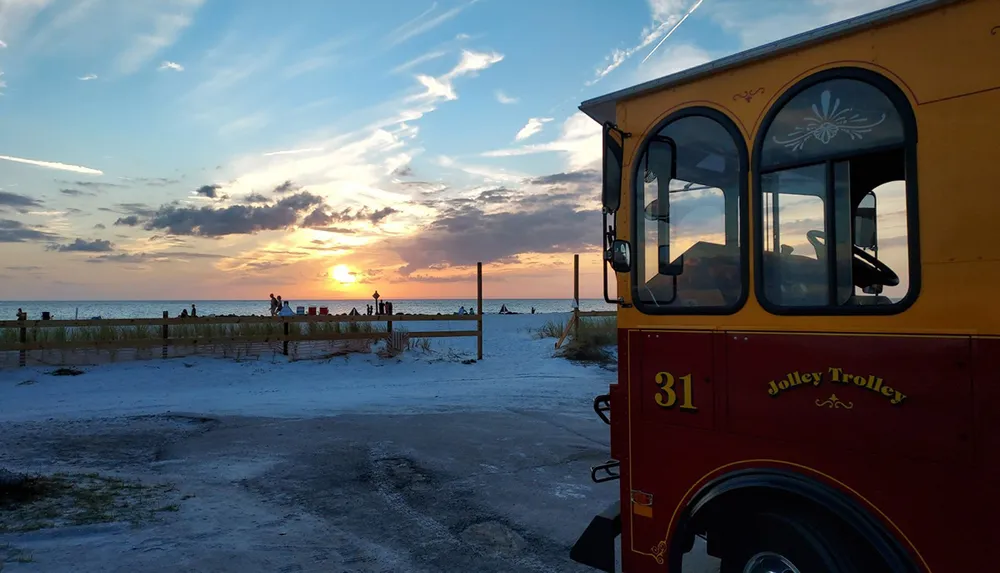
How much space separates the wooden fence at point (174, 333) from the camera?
1372 centimetres

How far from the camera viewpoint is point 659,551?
3.51 metres

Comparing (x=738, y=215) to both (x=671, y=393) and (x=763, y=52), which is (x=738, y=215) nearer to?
(x=763, y=52)

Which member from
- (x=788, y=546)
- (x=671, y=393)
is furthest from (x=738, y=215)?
(x=788, y=546)

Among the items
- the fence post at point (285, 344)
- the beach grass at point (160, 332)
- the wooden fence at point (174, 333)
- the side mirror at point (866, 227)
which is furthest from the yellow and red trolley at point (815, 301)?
the beach grass at point (160, 332)

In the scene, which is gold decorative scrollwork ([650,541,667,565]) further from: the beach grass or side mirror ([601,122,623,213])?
the beach grass

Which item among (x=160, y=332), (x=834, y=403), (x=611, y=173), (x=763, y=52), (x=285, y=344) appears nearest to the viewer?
(x=834, y=403)

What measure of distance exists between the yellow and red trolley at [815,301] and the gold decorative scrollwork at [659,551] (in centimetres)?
1

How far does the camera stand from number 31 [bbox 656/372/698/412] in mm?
3400

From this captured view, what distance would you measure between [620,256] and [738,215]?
2.19ft

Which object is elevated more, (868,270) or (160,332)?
(868,270)

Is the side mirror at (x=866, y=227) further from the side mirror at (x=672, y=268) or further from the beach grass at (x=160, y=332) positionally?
the beach grass at (x=160, y=332)

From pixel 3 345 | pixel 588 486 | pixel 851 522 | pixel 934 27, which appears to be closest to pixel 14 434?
pixel 3 345

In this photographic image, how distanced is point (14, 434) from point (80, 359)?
619 cm

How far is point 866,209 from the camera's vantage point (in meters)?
2.89
